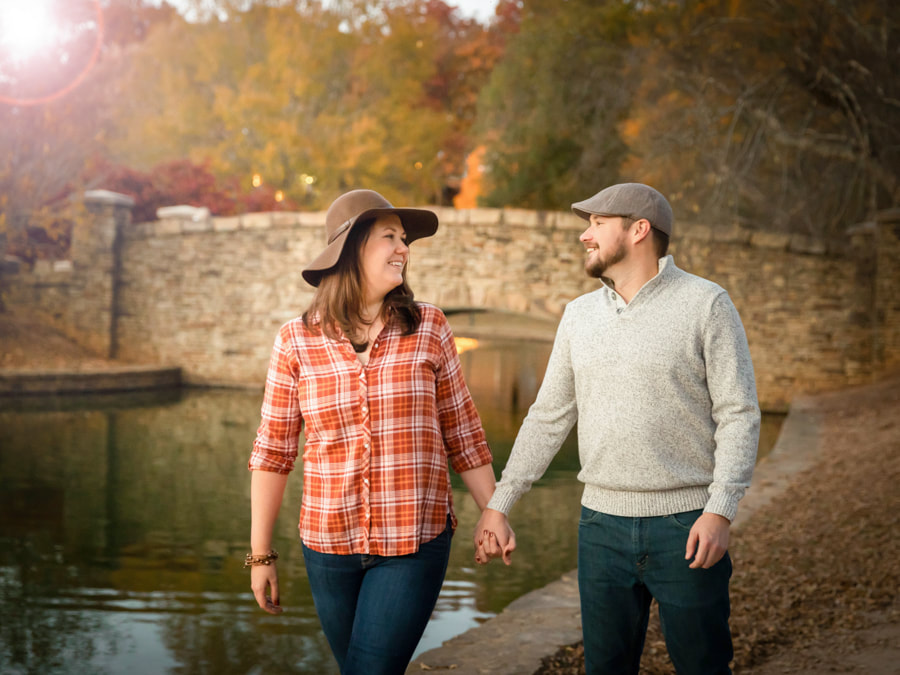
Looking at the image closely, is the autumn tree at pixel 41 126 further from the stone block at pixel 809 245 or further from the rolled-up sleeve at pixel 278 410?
the rolled-up sleeve at pixel 278 410

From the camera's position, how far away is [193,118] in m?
22.4

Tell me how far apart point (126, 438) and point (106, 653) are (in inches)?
246

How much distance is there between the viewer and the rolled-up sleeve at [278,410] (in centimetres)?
202

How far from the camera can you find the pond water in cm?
431

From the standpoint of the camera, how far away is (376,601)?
6.17 feet

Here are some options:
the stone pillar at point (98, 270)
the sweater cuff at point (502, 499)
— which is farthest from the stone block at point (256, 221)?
the sweater cuff at point (502, 499)

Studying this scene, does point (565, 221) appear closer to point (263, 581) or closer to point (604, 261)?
point (604, 261)

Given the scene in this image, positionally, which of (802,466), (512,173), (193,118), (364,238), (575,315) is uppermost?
(193,118)

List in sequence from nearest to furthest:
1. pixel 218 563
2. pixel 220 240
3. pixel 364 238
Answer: pixel 364 238 < pixel 218 563 < pixel 220 240

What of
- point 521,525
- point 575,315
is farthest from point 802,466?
point 575,315

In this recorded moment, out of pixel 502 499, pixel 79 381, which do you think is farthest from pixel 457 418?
pixel 79 381

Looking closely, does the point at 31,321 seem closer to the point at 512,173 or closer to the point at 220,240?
the point at 220,240

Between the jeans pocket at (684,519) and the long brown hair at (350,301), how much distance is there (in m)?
0.69

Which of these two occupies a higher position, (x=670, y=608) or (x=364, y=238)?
(x=364, y=238)
